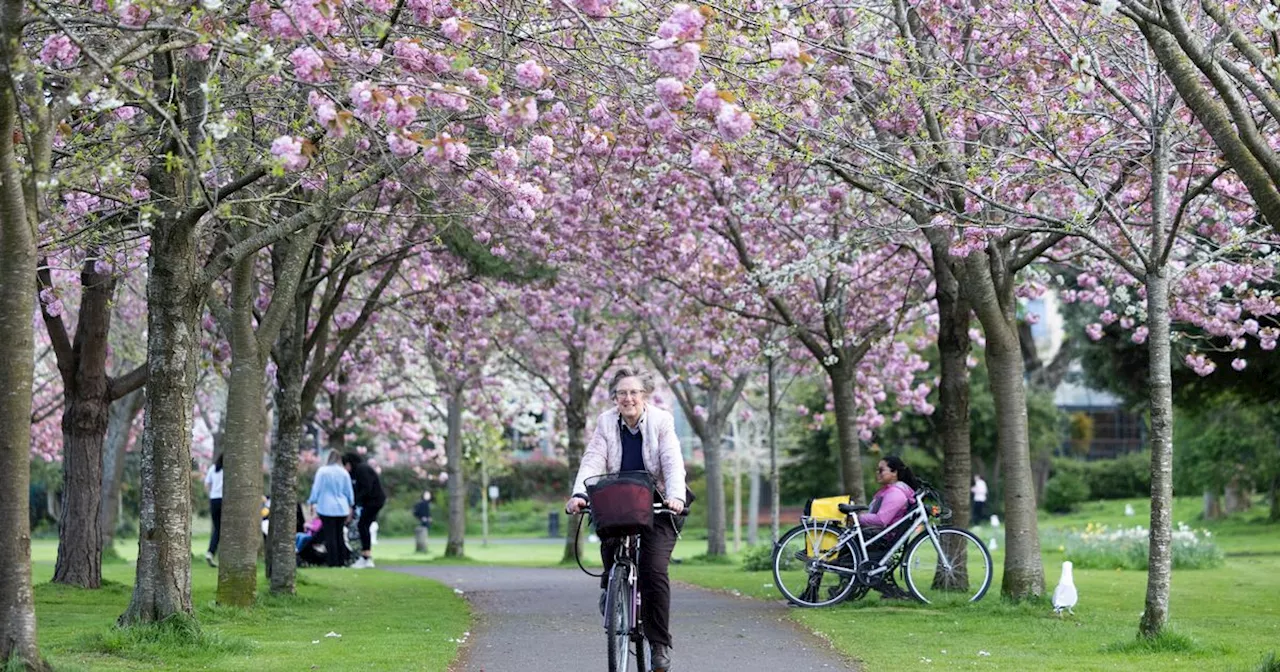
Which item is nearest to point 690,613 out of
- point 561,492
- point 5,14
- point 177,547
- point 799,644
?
point 799,644

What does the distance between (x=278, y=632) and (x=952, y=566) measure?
22.6ft

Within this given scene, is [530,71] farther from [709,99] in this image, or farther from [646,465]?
[646,465]

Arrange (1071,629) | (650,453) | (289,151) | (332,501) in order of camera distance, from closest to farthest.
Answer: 1. (289,151)
2. (650,453)
3. (1071,629)
4. (332,501)

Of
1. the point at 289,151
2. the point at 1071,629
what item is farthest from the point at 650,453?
the point at 1071,629

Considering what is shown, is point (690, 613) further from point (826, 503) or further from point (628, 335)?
point (628, 335)

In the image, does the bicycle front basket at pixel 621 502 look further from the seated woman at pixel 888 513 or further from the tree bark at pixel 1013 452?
the seated woman at pixel 888 513

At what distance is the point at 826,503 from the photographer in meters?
16.0

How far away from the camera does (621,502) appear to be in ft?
27.6

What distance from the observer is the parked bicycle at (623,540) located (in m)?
8.39

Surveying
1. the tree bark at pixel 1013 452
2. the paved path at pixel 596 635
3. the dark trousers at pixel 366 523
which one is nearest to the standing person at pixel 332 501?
the dark trousers at pixel 366 523

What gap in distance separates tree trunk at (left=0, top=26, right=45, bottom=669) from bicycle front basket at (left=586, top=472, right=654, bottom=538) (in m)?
2.97

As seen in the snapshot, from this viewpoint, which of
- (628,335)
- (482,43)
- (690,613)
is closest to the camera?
(482,43)

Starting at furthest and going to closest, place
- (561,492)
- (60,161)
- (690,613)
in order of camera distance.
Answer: (561,492) < (690,613) < (60,161)

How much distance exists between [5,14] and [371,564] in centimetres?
1870
